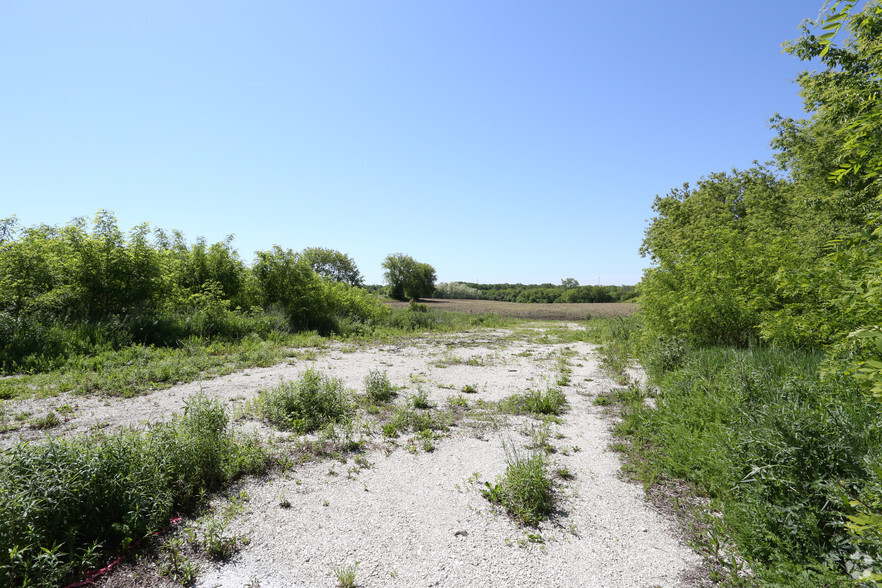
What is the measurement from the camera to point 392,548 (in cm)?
327

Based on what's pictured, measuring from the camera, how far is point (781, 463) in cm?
317

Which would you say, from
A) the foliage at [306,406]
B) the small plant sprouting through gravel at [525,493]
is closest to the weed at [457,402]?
the foliage at [306,406]

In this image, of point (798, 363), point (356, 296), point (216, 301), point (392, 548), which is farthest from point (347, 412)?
point (356, 296)

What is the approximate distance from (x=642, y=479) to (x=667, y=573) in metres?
1.61

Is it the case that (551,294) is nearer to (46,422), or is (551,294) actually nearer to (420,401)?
(420,401)

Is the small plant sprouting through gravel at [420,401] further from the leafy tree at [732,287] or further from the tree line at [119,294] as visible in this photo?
the tree line at [119,294]

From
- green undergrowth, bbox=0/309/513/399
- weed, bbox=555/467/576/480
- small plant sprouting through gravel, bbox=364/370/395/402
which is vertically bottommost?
weed, bbox=555/467/576/480

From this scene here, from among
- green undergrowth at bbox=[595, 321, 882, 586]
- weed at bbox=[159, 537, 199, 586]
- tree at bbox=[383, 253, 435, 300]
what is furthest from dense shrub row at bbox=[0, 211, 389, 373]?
tree at bbox=[383, 253, 435, 300]

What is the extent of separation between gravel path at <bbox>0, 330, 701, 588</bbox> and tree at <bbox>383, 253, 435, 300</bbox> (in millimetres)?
44760

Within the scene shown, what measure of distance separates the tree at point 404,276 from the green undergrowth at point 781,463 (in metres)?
46.4

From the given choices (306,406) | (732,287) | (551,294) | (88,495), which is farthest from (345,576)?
(551,294)

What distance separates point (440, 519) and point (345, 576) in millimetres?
1082

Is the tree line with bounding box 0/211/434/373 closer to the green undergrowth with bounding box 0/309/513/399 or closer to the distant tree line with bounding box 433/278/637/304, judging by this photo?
the green undergrowth with bounding box 0/309/513/399

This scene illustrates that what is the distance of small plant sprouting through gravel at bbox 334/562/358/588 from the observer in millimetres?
2830
